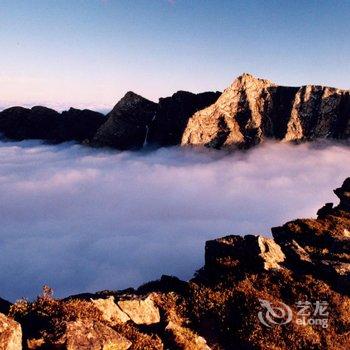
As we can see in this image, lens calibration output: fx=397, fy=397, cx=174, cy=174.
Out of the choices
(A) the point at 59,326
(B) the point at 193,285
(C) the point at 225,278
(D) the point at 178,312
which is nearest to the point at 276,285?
(C) the point at 225,278

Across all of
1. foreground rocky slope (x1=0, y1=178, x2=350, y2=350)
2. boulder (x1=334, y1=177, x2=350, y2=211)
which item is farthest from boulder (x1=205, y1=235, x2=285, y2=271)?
boulder (x1=334, y1=177, x2=350, y2=211)

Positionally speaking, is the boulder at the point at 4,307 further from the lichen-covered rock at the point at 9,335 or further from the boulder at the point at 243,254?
the boulder at the point at 243,254

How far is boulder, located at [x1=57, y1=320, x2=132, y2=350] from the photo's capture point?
15.0 meters

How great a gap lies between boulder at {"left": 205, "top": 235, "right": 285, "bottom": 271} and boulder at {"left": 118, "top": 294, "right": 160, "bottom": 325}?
7.86 meters

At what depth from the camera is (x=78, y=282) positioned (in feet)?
538

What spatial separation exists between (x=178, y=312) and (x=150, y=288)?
569 centimetres

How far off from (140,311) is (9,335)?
7.48 m

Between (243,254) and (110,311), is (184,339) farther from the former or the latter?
(243,254)

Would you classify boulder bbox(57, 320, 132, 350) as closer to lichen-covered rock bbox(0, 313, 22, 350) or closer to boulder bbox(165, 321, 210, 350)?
lichen-covered rock bbox(0, 313, 22, 350)

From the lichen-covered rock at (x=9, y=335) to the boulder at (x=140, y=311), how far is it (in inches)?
254

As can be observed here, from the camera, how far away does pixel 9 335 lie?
1448 centimetres

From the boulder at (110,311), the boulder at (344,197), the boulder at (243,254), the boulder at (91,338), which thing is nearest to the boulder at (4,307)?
the boulder at (110,311)

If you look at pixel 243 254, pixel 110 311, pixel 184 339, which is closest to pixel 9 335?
pixel 110 311

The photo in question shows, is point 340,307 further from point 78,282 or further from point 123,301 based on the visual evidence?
point 78,282
